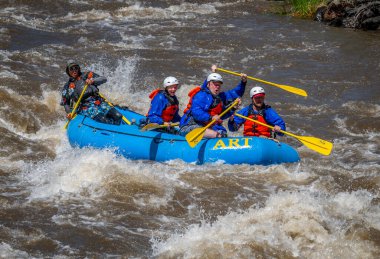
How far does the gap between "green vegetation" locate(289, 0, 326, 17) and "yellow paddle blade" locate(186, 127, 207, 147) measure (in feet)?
35.6

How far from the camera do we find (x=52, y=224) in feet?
21.4

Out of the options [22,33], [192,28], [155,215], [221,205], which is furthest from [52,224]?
[192,28]

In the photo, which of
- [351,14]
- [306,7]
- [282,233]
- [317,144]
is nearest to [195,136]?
[317,144]

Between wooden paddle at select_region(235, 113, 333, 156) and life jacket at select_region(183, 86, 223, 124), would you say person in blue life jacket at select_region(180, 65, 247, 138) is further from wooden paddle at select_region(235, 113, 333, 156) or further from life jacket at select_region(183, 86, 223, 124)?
wooden paddle at select_region(235, 113, 333, 156)

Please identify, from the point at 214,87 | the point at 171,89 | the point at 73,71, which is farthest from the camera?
the point at 73,71

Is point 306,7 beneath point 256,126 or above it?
above

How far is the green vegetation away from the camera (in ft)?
58.7

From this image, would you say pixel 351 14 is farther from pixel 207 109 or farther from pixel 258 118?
pixel 207 109

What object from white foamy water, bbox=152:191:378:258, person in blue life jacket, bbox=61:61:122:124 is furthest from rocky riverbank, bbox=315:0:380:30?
white foamy water, bbox=152:191:378:258

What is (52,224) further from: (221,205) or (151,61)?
(151,61)

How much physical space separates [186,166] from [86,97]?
2.40 meters

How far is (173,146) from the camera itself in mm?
8375

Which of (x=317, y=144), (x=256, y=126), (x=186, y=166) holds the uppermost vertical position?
(x=256, y=126)

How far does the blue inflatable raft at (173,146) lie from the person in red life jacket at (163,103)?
0.71 feet
